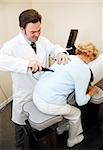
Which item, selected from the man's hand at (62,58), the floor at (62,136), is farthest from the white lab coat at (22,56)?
the floor at (62,136)

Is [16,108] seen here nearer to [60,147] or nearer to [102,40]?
A: [60,147]

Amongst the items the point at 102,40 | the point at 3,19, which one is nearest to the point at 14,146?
the point at 3,19

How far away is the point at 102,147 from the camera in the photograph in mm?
2174

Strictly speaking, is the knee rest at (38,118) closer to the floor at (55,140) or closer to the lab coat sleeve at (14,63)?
the floor at (55,140)

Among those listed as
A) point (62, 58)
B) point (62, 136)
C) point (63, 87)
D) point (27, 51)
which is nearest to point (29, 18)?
point (27, 51)

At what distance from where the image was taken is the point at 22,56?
73.9 inches

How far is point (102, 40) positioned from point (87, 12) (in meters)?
0.45

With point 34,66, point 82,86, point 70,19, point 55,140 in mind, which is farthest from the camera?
point 70,19

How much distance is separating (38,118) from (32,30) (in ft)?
2.30

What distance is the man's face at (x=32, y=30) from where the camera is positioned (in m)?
1.75

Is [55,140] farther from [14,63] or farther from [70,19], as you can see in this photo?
[70,19]

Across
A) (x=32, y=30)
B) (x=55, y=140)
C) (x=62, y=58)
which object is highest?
(x=32, y=30)

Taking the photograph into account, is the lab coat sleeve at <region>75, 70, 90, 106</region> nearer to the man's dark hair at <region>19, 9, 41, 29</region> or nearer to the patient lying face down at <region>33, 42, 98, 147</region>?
the patient lying face down at <region>33, 42, 98, 147</region>

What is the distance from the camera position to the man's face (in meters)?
1.75
